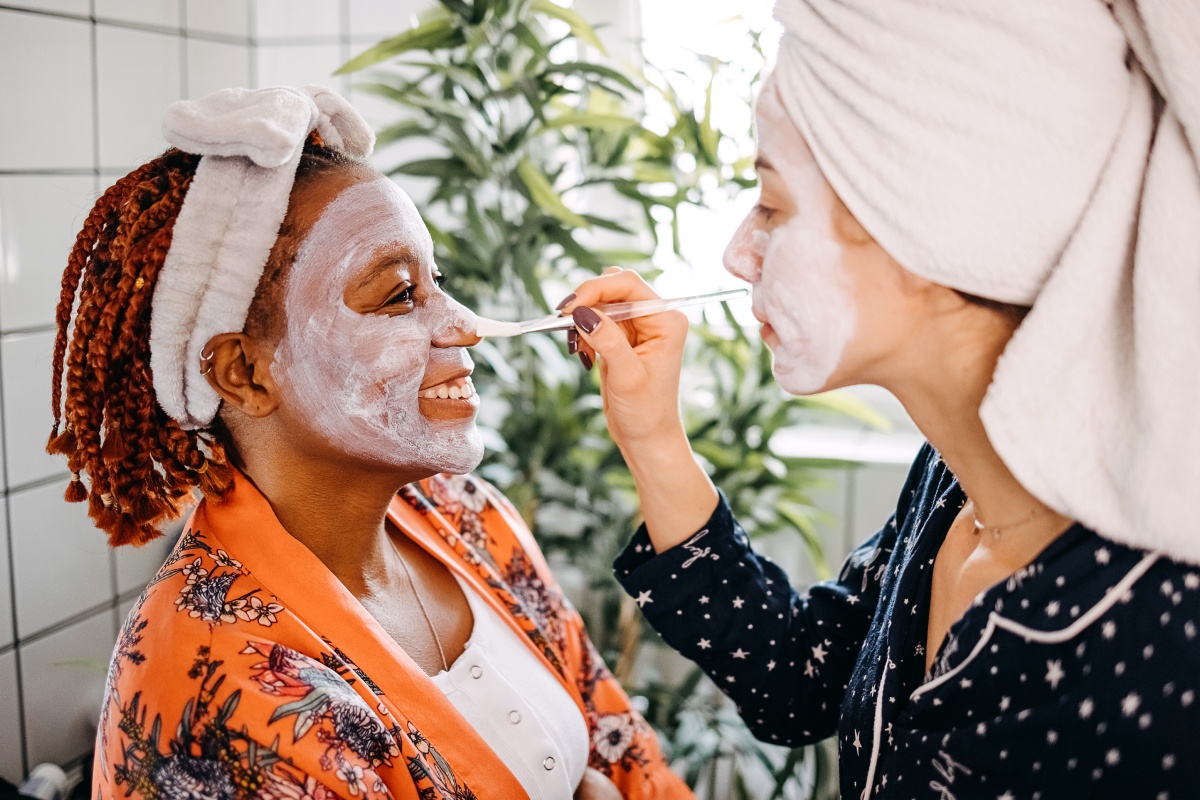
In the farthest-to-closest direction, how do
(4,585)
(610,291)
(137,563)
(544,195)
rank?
(137,563) → (544,195) → (4,585) → (610,291)

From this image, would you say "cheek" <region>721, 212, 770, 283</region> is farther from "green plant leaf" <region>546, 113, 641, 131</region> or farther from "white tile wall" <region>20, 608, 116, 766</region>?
"white tile wall" <region>20, 608, 116, 766</region>

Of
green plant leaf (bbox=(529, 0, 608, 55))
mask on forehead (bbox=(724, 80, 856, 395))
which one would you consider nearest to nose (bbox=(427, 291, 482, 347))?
A: mask on forehead (bbox=(724, 80, 856, 395))

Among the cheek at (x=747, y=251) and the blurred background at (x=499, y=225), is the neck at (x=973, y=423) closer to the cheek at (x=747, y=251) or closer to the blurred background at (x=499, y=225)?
Answer: the cheek at (x=747, y=251)

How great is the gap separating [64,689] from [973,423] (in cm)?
126

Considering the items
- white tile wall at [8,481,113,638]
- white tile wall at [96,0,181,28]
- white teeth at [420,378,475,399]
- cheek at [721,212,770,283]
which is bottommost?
white tile wall at [8,481,113,638]

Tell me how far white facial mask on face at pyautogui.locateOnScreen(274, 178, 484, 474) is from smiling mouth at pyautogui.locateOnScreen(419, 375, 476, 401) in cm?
2

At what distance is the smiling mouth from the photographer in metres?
0.94

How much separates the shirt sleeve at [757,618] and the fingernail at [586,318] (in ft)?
0.77

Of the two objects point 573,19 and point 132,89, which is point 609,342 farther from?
point 132,89

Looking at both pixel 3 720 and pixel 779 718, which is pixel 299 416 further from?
pixel 3 720

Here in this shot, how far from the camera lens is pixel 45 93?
126 cm

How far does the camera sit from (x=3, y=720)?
1.22m

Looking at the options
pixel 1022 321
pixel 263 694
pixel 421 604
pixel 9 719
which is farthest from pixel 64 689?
pixel 1022 321

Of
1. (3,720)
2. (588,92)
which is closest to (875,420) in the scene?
(588,92)
